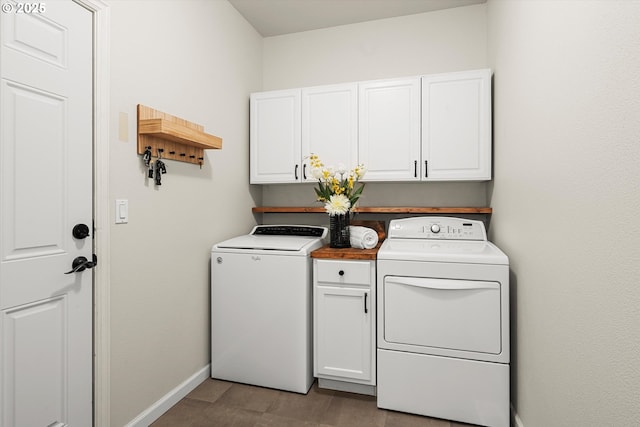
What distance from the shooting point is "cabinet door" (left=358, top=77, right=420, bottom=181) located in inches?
97.6

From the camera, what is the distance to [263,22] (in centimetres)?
289

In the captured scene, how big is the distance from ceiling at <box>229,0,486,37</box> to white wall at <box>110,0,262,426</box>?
224 millimetres

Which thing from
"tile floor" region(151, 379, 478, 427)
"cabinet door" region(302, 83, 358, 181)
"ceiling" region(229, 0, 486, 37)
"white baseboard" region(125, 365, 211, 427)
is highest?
"ceiling" region(229, 0, 486, 37)

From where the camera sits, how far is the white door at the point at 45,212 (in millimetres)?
1224

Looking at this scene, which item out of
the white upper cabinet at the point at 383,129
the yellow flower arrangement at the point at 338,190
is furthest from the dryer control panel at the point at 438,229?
the yellow flower arrangement at the point at 338,190

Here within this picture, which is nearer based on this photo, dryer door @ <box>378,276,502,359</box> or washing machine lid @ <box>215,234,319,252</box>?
dryer door @ <box>378,276,502,359</box>

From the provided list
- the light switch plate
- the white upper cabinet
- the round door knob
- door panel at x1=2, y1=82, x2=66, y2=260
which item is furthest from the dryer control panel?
door panel at x1=2, y1=82, x2=66, y2=260

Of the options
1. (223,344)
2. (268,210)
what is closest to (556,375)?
(223,344)

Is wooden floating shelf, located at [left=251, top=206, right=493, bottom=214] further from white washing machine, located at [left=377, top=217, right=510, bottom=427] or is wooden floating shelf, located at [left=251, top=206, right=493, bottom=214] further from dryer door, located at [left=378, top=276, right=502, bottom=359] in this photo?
dryer door, located at [left=378, top=276, right=502, bottom=359]

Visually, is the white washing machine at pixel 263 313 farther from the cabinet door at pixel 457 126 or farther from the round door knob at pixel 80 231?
the cabinet door at pixel 457 126

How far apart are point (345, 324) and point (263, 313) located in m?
0.54

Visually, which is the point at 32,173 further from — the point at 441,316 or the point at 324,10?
the point at 324,10

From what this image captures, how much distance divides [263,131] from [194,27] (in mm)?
891

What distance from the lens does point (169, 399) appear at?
6.42 feet
